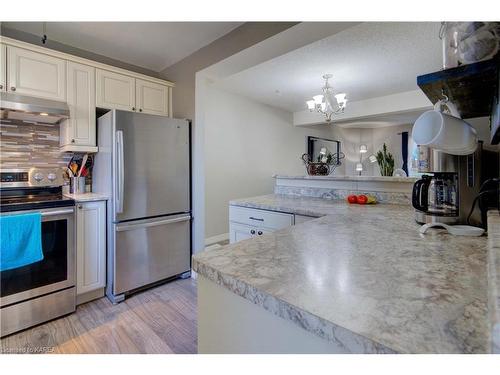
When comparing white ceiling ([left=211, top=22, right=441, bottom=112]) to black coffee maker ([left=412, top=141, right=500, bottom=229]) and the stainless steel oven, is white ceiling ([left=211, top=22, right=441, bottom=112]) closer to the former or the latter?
black coffee maker ([left=412, top=141, right=500, bottom=229])

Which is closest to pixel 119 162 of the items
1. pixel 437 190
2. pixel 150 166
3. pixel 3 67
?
pixel 150 166

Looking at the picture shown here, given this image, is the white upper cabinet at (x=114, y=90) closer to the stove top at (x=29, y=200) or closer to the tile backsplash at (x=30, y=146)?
the tile backsplash at (x=30, y=146)

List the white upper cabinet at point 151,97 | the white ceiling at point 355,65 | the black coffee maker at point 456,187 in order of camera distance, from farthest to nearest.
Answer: the white upper cabinet at point 151,97 → the white ceiling at point 355,65 → the black coffee maker at point 456,187

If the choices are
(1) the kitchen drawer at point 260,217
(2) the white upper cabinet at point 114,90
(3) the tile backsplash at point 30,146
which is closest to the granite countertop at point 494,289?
(1) the kitchen drawer at point 260,217

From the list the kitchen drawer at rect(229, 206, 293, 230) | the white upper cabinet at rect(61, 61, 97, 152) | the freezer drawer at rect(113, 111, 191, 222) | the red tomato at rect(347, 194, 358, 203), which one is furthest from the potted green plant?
the white upper cabinet at rect(61, 61, 97, 152)

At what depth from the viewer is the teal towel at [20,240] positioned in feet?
5.20

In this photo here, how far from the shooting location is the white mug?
965mm

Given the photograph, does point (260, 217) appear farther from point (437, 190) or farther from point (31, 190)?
point (31, 190)

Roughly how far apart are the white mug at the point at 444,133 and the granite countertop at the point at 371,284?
356 millimetres

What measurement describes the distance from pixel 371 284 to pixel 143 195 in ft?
6.65

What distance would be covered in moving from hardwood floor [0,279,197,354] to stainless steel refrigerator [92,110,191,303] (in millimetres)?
201
